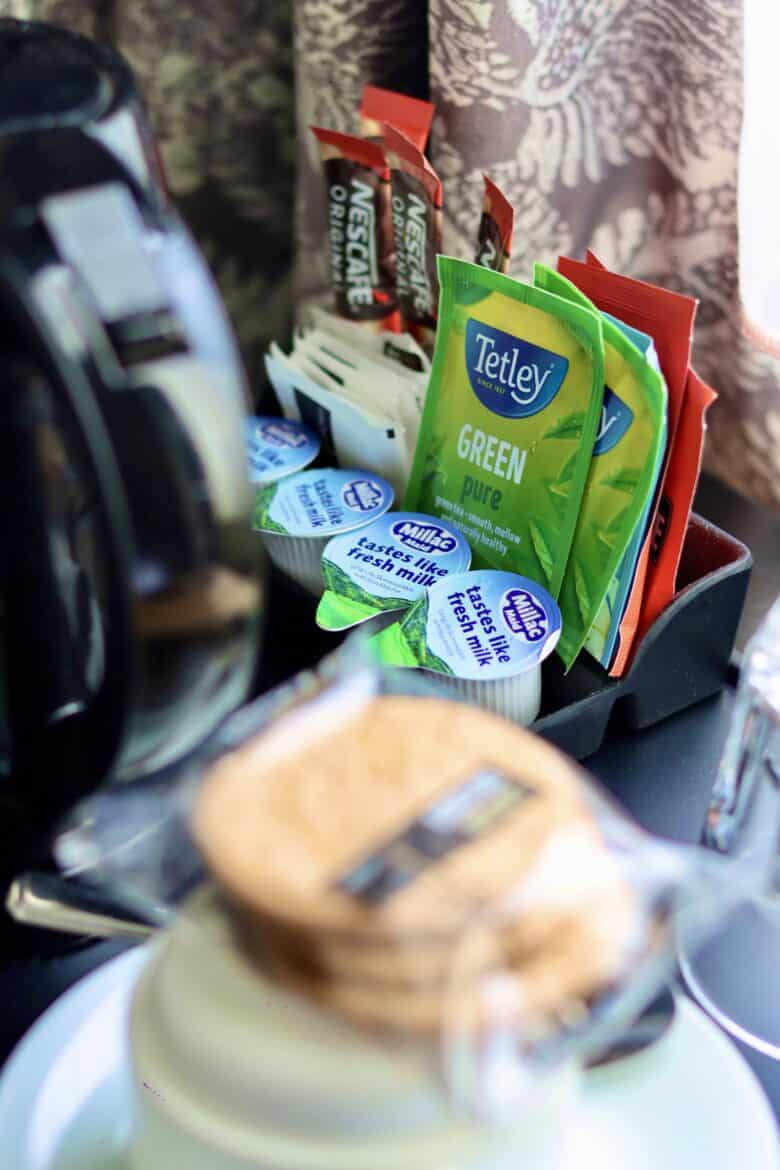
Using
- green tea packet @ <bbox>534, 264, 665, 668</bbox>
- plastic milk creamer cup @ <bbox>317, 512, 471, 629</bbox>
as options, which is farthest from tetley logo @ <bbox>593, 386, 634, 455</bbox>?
plastic milk creamer cup @ <bbox>317, 512, 471, 629</bbox>

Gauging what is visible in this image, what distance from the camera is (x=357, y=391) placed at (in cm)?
81

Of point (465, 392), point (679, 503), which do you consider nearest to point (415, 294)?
point (465, 392)

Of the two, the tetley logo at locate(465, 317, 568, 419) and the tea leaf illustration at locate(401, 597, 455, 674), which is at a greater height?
the tetley logo at locate(465, 317, 568, 419)

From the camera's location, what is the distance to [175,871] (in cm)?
41

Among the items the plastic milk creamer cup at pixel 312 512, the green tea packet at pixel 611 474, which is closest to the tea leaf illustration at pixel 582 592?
the green tea packet at pixel 611 474

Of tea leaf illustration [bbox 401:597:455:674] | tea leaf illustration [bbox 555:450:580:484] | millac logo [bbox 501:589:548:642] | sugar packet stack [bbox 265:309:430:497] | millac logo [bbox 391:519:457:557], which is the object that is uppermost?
tea leaf illustration [bbox 555:450:580:484]

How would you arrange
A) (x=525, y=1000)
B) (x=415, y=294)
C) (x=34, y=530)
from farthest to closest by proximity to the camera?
(x=415, y=294) → (x=34, y=530) → (x=525, y=1000)

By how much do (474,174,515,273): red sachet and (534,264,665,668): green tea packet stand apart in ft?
0.19

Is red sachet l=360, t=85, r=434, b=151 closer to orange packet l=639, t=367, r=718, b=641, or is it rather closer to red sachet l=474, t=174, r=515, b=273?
red sachet l=474, t=174, r=515, b=273

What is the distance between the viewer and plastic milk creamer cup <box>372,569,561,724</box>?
2.08ft

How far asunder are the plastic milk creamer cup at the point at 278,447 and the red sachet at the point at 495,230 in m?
0.16

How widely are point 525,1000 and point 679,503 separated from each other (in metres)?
0.38

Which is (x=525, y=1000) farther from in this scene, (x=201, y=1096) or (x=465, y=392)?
(x=465, y=392)

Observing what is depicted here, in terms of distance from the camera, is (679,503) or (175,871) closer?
(175,871)
